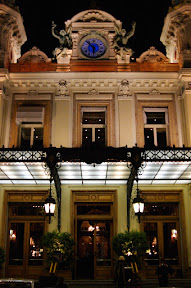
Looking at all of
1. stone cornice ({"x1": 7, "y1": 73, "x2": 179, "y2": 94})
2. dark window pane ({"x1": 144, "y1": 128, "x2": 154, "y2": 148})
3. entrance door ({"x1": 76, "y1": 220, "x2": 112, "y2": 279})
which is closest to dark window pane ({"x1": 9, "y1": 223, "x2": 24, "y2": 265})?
entrance door ({"x1": 76, "y1": 220, "x2": 112, "y2": 279})

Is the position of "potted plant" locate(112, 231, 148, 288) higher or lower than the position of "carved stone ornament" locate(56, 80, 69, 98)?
lower

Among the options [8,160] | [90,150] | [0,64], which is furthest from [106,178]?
[0,64]

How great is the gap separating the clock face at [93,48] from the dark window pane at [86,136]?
411 cm

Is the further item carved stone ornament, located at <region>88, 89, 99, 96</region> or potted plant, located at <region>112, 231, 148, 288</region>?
carved stone ornament, located at <region>88, 89, 99, 96</region>

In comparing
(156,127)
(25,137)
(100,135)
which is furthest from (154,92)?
(25,137)

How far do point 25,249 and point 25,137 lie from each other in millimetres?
5309

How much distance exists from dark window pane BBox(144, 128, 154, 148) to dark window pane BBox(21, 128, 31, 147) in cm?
574

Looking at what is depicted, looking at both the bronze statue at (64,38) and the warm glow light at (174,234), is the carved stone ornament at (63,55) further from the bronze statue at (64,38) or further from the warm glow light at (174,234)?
the warm glow light at (174,234)

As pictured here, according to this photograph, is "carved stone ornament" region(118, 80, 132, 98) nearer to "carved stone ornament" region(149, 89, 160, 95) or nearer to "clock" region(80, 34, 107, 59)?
"carved stone ornament" region(149, 89, 160, 95)

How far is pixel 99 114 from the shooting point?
1827 cm

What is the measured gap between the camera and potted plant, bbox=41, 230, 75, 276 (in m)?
14.8

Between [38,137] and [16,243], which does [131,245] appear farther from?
[38,137]

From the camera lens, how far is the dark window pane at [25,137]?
17.6 metres

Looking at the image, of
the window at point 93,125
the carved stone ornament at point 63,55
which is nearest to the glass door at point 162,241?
the window at point 93,125
